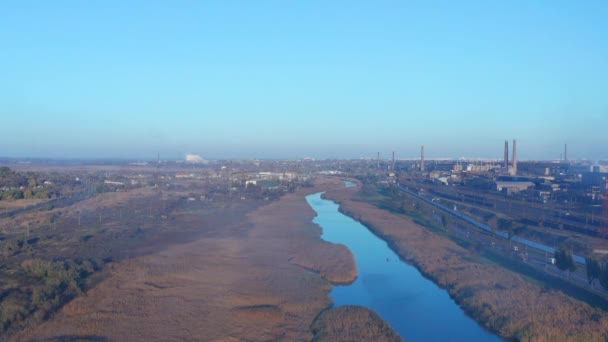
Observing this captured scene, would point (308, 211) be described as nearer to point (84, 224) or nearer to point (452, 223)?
point (452, 223)

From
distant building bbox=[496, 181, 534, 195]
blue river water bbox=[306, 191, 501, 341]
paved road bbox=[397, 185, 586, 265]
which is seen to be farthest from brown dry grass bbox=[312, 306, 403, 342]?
distant building bbox=[496, 181, 534, 195]

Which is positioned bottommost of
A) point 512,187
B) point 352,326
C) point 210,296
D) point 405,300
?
point 405,300

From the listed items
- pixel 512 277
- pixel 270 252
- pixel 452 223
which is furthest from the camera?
pixel 452 223

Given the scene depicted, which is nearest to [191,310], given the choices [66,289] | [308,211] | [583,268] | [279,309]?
[279,309]

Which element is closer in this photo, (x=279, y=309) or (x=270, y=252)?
(x=279, y=309)

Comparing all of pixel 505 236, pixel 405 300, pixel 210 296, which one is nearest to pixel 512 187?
pixel 505 236

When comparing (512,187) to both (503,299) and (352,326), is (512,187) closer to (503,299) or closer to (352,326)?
(503,299)

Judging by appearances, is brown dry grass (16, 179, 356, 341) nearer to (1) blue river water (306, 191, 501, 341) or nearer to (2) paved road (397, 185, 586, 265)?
(1) blue river water (306, 191, 501, 341)
